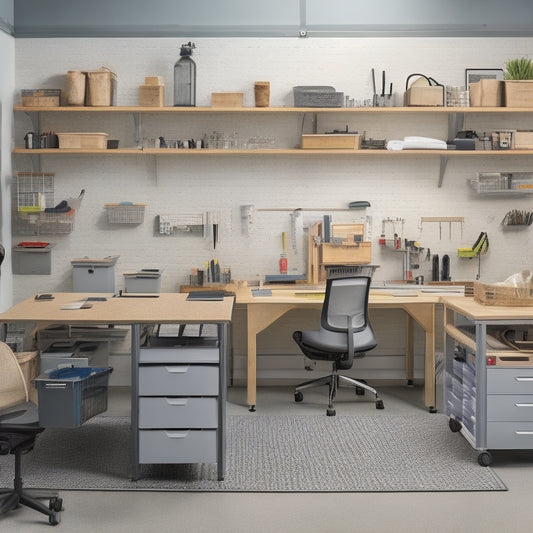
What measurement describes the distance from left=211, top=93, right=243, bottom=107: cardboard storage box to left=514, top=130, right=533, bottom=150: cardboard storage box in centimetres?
215

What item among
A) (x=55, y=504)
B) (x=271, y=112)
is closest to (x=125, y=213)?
(x=271, y=112)

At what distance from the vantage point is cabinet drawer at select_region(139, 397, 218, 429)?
4152 mm

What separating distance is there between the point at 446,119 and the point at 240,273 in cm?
206

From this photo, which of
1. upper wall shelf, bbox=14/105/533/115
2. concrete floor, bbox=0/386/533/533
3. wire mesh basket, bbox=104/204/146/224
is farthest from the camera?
wire mesh basket, bbox=104/204/146/224

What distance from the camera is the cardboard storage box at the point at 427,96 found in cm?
616

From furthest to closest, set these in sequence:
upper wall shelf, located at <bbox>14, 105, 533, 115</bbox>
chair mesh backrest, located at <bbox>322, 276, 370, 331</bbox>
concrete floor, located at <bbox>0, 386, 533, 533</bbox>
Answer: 1. upper wall shelf, located at <bbox>14, 105, 533, 115</bbox>
2. chair mesh backrest, located at <bbox>322, 276, 370, 331</bbox>
3. concrete floor, located at <bbox>0, 386, 533, 533</bbox>

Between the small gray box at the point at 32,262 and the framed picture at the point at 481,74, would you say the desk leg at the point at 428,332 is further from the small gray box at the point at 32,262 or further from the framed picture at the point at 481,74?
the small gray box at the point at 32,262

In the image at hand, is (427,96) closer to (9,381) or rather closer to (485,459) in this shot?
(485,459)

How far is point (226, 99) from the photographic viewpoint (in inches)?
243

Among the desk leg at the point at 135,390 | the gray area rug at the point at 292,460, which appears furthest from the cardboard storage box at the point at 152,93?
the desk leg at the point at 135,390

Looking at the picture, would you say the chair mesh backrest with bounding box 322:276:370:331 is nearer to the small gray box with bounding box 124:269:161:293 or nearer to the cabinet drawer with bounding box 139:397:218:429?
the small gray box with bounding box 124:269:161:293

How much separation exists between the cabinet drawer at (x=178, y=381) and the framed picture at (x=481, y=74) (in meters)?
3.59

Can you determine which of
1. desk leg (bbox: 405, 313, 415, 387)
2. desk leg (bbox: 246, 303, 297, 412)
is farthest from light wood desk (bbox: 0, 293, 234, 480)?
desk leg (bbox: 405, 313, 415, 387)

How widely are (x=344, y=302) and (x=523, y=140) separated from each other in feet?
6.63
